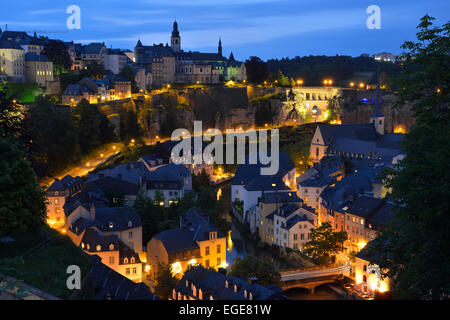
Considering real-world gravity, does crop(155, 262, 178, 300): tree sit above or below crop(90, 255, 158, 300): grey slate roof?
below

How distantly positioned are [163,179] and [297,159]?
21.2 meters

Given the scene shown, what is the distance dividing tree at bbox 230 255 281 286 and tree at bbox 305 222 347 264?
16.2ft

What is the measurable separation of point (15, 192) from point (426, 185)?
354 inches

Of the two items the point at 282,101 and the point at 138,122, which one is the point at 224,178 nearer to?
the point at 138,122

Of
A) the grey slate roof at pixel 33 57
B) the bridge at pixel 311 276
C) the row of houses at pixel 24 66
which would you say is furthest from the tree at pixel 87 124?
the bridge at pixel 311 276

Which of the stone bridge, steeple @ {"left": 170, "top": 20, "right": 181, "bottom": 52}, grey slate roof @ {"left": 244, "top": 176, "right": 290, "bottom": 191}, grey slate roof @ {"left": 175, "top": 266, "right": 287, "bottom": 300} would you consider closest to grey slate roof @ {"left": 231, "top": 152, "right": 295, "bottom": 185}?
grey slate roof @ {"left": 244, "top": 176, "right": 290, "bottom": 191}

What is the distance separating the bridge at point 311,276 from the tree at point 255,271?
Result: 1.70 meters

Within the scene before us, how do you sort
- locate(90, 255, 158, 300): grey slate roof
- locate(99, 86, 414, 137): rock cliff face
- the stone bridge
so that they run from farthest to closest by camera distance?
locate(99, 86, 414, 137): rock cliff face → the stone bridge → locate(90, 255, 158, 300): grey slate roof

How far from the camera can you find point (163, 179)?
35.3 metres

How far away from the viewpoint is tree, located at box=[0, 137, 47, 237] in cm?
1112

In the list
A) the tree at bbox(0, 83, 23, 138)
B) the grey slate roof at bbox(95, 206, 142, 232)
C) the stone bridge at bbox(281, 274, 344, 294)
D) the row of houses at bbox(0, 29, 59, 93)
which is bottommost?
the stone bridge at bbox(281, 274, 344, 294)

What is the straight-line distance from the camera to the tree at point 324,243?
85.6 feet

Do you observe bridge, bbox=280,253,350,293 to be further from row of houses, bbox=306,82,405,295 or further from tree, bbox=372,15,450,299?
tree, bbox=372,15,450,299

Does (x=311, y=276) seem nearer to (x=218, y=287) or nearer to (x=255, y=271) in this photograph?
(x=255, y=271)
